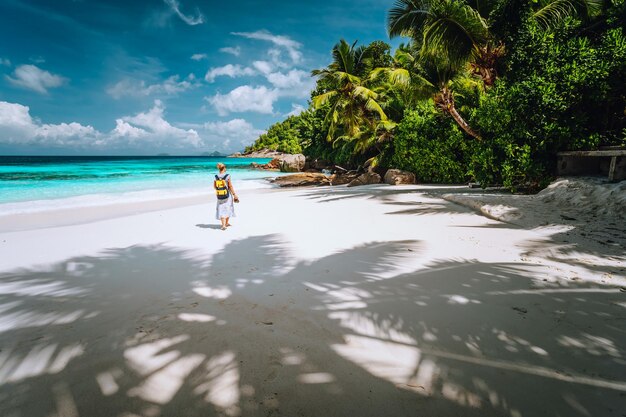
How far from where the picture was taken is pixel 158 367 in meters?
2.16

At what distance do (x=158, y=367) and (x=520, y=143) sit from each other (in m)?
10.6

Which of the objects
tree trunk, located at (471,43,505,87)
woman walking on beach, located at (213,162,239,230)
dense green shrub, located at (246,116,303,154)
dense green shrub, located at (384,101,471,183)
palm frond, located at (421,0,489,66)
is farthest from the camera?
dense green shrub, located at (246,116,303,154)

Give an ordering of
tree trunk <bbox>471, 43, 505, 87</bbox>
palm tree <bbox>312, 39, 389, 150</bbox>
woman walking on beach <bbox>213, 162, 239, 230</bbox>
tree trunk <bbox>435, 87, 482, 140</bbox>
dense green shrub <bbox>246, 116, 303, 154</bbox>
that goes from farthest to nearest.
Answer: dense green shrub <bbox>246, 116, 303, 154</bbox> < palm tree <bbox>312, 39, 389, 150</bbox> < tree trunk <bbox>435, 87, 482, 140</bbox> < tree trunk <bbox>471, 43, 505, 87</bbox> < woman walking on beach <bbox>213, 162, 239, 230</bbox>

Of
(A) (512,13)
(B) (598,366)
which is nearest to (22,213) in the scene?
(B) (598,366)

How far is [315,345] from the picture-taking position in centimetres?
242

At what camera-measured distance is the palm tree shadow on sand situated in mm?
1836

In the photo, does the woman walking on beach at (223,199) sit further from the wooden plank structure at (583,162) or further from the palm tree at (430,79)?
the palm tree at (430,79)

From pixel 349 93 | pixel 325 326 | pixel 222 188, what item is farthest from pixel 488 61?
pixel 325 326

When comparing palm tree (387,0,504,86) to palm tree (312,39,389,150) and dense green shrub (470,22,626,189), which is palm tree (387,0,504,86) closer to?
dense green shrub (470,22,626,189)

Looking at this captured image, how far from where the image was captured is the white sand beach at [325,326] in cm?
186

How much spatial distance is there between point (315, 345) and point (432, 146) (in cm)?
1545

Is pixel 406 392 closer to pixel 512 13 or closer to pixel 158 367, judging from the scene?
pixel 158 367

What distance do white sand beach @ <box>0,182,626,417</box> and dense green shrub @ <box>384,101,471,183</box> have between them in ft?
31.6

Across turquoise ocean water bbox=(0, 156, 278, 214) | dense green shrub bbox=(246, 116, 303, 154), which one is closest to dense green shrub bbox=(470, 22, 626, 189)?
turquoise ocean water bbox=(0, 156, 278, 214)
